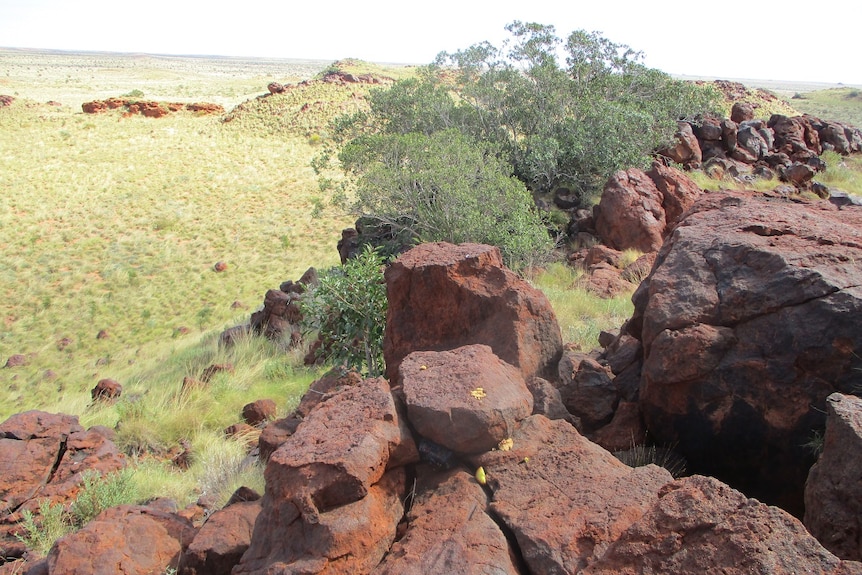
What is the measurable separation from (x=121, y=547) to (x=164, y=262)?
17.9 metres

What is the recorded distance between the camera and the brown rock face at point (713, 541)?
194cm

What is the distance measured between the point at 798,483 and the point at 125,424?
241 inches

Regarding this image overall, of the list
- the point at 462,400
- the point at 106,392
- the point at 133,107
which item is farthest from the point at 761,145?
the point at 133,107

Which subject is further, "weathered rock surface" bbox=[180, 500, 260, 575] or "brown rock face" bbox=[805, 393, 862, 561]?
"weathered rock surface" bbox=[180, 500, 260, 575]

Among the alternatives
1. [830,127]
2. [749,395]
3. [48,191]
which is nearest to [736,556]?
[749,395]

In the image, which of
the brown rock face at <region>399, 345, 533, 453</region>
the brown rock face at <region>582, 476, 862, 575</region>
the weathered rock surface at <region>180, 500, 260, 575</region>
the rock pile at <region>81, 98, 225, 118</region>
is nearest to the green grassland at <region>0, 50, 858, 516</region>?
the rock pile at <region>81, 98, 225, 118</region>

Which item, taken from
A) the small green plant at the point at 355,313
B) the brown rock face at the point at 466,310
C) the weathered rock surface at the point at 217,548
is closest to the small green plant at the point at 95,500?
the weathered rock surface at the point at 217,548

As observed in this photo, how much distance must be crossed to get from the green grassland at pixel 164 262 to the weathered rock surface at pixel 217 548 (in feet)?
4.11

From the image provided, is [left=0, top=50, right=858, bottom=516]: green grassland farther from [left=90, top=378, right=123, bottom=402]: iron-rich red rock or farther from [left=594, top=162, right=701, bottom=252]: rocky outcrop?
[left=594, top=162, right=701, bottom=252]: rocky outcrop

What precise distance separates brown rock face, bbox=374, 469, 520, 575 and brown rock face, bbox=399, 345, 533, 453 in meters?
0.20

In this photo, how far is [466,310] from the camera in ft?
16.0

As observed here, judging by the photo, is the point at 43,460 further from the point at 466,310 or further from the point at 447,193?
the point at 447,193

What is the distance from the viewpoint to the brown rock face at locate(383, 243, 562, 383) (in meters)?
4.61

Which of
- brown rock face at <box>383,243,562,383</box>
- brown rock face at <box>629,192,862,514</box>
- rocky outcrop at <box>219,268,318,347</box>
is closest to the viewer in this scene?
brown rock face at <box>629,192,862,514</box>
